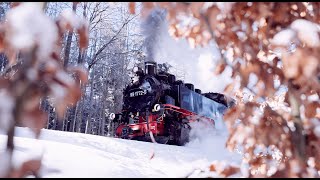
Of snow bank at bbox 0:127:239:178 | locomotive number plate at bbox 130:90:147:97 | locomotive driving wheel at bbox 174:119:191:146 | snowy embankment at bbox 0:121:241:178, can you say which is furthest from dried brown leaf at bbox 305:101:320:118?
locomotive number plate at bbox 130:90:147:97

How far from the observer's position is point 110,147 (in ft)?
23.9

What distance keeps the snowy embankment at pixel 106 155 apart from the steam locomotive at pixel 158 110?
992 mm

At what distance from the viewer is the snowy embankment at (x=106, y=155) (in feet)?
10.1

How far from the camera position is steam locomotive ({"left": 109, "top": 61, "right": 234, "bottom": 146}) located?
1184 centimetres

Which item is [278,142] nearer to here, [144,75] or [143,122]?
[143,122]

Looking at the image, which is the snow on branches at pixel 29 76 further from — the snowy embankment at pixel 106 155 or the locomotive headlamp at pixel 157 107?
the locomotive headlamp at pixel 157 107

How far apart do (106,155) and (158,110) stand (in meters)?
6.93

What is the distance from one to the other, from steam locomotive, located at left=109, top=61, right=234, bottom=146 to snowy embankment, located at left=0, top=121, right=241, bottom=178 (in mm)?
992

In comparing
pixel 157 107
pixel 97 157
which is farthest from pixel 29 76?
pixel 157 107

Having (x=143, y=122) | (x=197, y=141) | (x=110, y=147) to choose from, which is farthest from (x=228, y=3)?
(x=197, y=141)

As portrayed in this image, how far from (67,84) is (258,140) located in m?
0.90

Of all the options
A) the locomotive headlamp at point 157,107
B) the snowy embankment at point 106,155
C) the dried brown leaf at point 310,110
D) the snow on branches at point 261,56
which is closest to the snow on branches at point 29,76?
the snowy embankment at point 106,155

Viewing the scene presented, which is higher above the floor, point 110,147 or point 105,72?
point 105,72

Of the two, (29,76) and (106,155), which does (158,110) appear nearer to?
(106,155)
